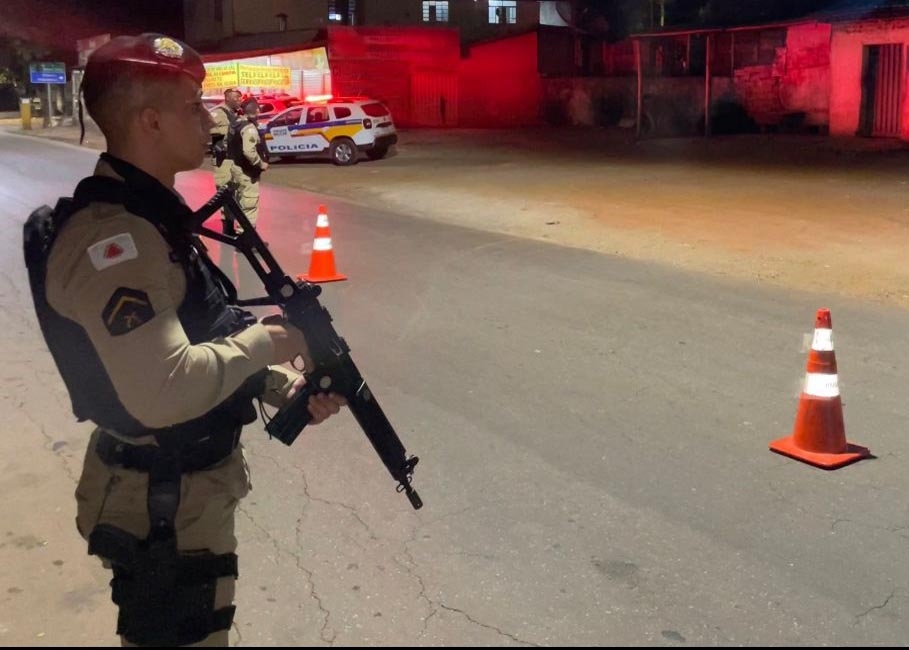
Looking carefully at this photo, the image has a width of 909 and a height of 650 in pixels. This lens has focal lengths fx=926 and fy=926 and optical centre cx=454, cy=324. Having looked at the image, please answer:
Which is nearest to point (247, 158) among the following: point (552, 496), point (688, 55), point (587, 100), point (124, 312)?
point (552, 496)

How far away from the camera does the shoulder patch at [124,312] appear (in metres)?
1.76

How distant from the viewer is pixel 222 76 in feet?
114

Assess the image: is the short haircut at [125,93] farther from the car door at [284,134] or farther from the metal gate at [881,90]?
the metal gate at [881,90]

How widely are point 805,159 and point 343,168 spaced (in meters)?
10.7

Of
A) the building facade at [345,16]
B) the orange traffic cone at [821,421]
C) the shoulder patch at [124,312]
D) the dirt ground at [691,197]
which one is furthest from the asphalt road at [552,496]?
the building facade at [345,16]

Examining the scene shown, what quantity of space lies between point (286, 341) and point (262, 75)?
3403 centimetres

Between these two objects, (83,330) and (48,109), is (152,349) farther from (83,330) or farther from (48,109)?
(48,109)

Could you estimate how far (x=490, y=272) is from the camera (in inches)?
366

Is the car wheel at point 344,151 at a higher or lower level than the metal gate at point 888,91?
lower

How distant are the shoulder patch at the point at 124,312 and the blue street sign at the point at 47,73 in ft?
146

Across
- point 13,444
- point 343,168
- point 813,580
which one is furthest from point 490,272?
point 343,168

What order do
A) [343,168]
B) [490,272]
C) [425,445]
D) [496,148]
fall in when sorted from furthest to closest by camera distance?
[496,148] → [343,168] → [490,272] → [425,445]

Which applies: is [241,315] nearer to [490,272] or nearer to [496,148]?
[490,272]

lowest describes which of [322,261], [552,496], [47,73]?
[552,496]
